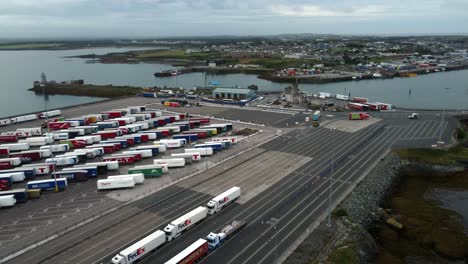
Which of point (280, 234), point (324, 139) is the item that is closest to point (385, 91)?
point (324, 139)

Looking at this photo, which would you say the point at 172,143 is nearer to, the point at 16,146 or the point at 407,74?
the point at 16,146

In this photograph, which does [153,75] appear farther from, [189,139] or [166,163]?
[166,163]

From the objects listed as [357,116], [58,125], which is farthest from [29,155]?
[357,116]

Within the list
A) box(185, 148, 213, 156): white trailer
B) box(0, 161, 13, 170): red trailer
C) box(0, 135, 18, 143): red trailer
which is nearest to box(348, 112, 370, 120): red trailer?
box(185, 148, 213, 156): white trailer

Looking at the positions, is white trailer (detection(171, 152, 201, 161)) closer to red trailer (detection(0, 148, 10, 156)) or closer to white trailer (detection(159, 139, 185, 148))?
white trailer (detection(159, 139, 185, 148))

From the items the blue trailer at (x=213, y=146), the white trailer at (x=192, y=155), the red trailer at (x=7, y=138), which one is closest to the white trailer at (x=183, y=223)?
the white trailer at (x=192, y=155)
